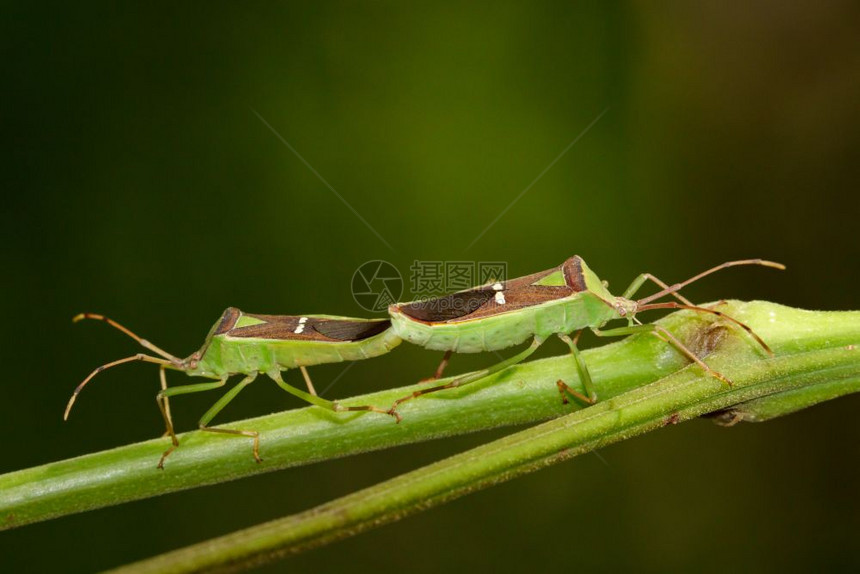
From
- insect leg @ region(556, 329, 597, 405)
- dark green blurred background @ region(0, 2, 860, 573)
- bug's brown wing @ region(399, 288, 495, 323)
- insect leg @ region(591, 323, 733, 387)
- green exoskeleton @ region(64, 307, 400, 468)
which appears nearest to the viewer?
insect leg @ region(591, 323, 733, 387)

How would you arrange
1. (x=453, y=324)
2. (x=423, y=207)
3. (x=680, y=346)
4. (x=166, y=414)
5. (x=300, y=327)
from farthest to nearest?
(x=423, y=207) → (x=300, y=327) → (x=453, y=324) → (x=166, y=414) → (x=680, y=346)

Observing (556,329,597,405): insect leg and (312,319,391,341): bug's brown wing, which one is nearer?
(556,329,597,405): insect leg

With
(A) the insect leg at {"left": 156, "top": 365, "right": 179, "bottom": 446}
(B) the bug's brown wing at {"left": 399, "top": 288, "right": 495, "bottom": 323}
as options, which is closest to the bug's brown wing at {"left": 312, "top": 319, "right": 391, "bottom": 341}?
(B) the bug's brown wing at {"left": 399, "top": 288, "right": 495, "bottom": 323}

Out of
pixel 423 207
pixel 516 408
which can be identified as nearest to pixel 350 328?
pixel 516 408

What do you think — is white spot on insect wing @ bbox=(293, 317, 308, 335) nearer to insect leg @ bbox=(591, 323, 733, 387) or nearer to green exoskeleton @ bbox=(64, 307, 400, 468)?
green exoskeleton @ bbox=(64, 307, 400, 468)

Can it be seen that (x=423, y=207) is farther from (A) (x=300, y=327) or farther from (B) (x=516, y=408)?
(B) (x=516, y=408)

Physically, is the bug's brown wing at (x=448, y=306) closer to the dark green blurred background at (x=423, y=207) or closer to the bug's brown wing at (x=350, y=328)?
the bug's brown wing at (x=350, y=328)
